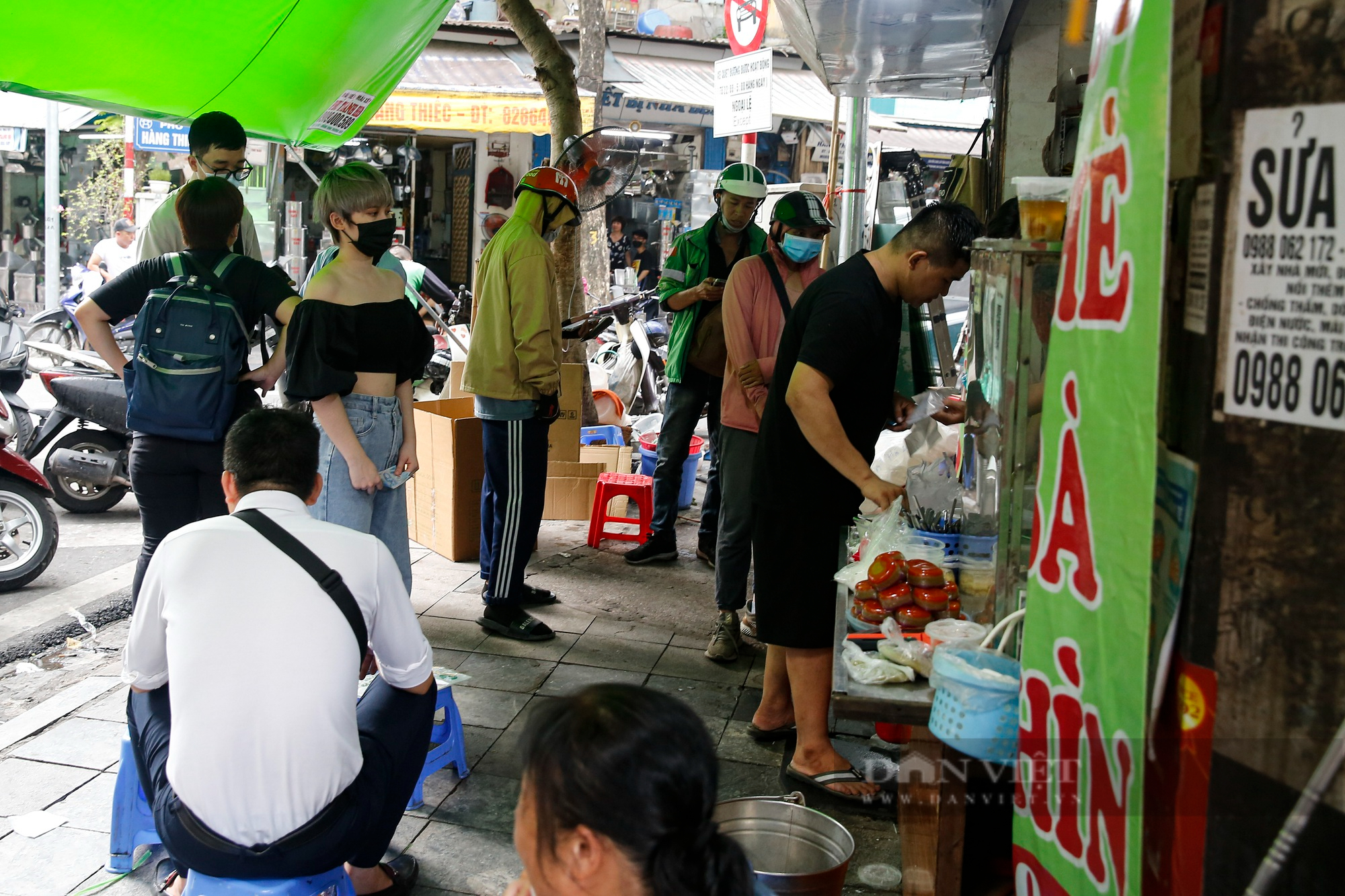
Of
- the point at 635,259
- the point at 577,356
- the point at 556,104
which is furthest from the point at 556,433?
the point at 635,259

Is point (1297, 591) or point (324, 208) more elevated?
point (324, 208)

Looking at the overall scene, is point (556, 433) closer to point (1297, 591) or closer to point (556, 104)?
point (556, 104)

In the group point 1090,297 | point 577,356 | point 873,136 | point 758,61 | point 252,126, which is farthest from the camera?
point 873,136

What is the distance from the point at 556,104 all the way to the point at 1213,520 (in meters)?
6.66

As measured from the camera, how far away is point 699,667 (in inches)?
185

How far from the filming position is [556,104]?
7445 mm

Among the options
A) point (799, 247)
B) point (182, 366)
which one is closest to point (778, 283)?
point (799, 247)

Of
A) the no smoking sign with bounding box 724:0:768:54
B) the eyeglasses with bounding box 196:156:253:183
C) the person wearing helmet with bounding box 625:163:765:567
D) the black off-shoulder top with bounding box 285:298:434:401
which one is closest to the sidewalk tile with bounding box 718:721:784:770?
the person wearing helmet with bounding box 625:163:765:567

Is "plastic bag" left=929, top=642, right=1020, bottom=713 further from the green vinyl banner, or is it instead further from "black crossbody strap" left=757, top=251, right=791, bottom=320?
"black crossbody strap" left=757, top=251, right=791, bottom=320

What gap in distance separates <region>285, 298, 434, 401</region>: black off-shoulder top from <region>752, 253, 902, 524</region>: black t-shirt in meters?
1.29

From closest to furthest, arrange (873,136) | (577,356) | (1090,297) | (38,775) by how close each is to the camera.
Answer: (1090,297) → (38,775) → (577,356) → (873,136)

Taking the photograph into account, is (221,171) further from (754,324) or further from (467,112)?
(467,112)

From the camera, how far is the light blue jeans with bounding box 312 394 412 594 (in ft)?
12.2

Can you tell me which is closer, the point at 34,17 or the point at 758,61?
the point at 34,17
